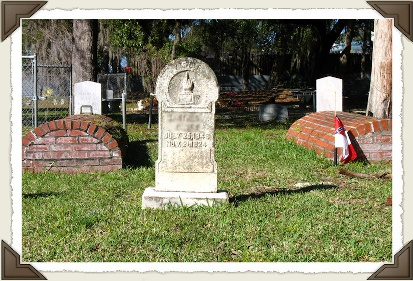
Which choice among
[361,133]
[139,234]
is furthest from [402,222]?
[361,133]

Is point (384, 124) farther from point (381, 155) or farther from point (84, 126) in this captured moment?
point (84, 126)

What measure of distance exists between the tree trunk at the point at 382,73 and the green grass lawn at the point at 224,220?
3.79 meters

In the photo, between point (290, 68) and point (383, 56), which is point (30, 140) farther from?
point (290, 68)

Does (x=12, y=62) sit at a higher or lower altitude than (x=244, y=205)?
higher

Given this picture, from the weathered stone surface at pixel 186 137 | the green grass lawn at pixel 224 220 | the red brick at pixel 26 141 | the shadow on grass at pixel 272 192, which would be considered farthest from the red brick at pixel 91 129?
the shadow on grass at pixel 272 192

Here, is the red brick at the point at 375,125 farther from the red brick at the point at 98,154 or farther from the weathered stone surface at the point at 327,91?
the red brick at the point at 98,154

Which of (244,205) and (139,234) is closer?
(139,234)

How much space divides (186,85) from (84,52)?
39.8ft

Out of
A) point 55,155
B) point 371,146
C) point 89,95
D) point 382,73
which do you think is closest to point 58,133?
point 55,155

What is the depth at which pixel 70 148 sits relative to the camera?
8.92m

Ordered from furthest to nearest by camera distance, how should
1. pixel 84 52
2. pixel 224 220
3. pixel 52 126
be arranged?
1. pixel 84 52
2. pixel 52 126
3. pixel 224 220

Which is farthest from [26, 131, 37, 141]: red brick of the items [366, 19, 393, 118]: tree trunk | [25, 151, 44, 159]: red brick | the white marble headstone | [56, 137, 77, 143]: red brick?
[366, 19, 393, 118]: tree trunk

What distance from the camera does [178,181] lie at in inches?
261

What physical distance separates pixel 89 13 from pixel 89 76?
41.8 ft
